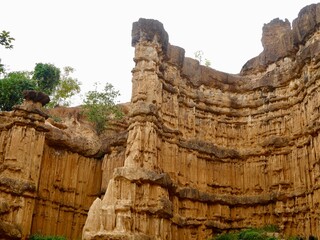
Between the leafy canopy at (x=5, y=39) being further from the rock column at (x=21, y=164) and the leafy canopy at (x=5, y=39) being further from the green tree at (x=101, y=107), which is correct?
the green tree at (x=101, y=107)

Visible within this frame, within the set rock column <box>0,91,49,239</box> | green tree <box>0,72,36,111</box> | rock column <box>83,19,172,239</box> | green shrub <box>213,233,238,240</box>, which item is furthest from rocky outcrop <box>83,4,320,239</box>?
green tree <box>0,72,36,111</box>

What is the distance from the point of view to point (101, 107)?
37.2 meters

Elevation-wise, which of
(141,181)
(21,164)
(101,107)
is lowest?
(141,181)

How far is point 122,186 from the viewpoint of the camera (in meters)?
23.2

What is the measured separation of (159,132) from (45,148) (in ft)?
25.9

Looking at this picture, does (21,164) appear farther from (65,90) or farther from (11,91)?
(65,90)

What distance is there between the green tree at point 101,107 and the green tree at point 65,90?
7192mm

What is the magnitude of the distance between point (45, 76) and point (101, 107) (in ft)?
23.4

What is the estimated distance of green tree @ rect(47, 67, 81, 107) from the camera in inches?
1767

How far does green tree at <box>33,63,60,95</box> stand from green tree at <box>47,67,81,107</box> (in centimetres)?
372

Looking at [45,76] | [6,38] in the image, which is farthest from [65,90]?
[6,38]

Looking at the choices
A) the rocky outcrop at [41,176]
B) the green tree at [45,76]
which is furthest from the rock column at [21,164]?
the green tree at [45,76]

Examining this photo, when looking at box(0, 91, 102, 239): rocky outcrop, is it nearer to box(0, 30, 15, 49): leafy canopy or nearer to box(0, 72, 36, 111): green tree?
box(0, 72, 36, 111): green tree

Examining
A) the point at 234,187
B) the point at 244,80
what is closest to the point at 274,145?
the point at 234,187
